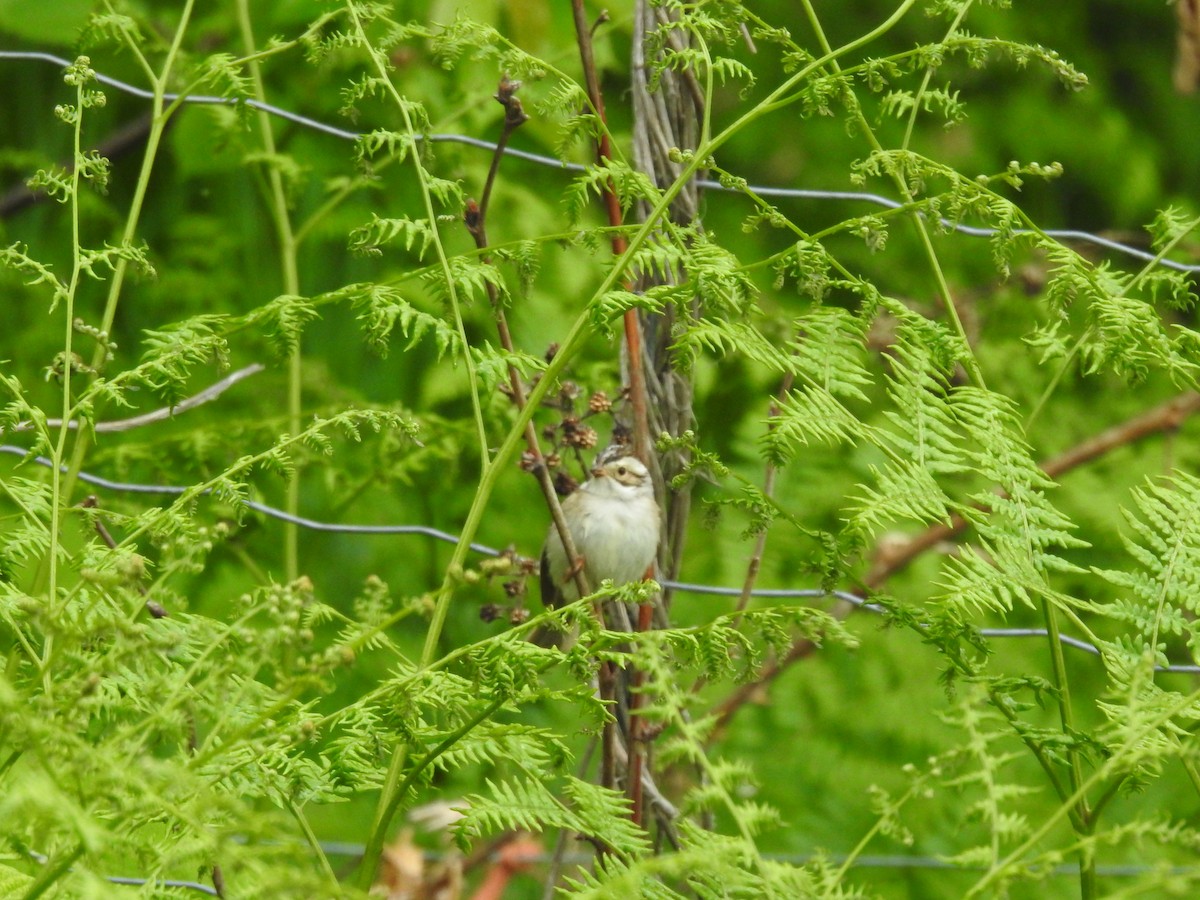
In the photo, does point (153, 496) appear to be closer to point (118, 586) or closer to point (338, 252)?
point (338, 252)

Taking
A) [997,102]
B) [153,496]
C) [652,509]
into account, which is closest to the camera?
[652,509]

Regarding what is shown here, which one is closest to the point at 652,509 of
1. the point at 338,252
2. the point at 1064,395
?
the point at 338,252

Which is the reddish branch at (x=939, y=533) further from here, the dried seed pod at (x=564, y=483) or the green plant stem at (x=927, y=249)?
the green plant stem at (x=927, y=249)

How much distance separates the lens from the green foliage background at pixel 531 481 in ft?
3.55

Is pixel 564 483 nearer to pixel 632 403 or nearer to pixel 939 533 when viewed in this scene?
pixel 632 403

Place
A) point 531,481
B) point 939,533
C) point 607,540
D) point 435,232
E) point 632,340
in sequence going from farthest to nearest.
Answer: point 531,481 → point 939,533 → point 607,540 → point 632,340 → point 435,232

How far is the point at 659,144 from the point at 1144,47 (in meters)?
3.64

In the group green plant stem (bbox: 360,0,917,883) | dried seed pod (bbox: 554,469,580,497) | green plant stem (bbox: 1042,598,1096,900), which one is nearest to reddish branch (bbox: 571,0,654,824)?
dried seed pod (bbox: 554,469,580,497)

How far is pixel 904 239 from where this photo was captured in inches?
176

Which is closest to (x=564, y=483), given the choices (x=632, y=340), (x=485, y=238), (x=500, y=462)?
(x=632, y=340)

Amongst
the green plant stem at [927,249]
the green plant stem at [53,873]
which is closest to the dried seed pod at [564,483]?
the green plant stem at [927,249]

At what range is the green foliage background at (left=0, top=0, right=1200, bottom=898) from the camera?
1082 millimetres

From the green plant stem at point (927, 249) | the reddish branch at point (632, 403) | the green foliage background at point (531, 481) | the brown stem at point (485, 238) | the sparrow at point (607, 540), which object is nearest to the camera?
the green foliage background at point (531, 481)

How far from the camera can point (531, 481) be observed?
355 cm
